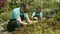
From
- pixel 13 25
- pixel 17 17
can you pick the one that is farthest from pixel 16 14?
pixel 13 25

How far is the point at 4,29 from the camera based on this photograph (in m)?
8.81

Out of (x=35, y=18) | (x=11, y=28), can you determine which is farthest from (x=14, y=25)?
(x=35, y=18)

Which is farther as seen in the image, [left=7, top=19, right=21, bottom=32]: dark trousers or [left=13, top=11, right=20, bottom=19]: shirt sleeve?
[left=7, top=19, right=21, bottom=32]: dark trousers

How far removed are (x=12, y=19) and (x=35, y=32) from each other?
1231 millimetres

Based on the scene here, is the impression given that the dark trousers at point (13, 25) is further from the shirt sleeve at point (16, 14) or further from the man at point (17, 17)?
the shirt sleeve at point (16, 14)

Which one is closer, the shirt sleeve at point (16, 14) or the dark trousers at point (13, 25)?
the shirt sleeve at point (16, 14)

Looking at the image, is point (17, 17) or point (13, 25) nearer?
point (17, 17)

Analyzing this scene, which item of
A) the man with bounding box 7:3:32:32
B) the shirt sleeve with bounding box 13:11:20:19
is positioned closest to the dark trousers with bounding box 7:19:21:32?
the man with bounding box 7:3:32:32

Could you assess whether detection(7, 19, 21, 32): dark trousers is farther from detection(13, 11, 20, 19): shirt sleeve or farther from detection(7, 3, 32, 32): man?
detection(13, 11, 20, 19): shirt sleeve

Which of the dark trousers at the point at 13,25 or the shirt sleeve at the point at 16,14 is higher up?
the shirt sleeve at the point at 16,14

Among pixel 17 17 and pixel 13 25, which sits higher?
pixel 17 17

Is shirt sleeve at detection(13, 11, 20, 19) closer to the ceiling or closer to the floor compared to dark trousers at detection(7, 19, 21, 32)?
closer to the ceiling

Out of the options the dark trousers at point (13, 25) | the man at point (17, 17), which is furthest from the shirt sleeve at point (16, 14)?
the dark trousers at point (13, 25)

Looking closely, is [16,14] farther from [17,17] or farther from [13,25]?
[13,25]
